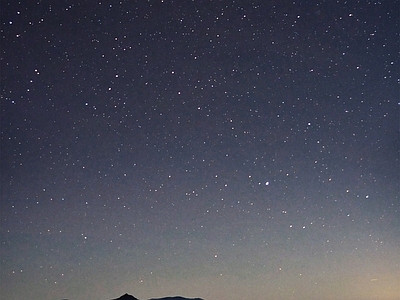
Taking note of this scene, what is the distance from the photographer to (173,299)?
9856 cm

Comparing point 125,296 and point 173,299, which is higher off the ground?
point 125,296

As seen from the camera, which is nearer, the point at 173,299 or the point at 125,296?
the point at 125,296

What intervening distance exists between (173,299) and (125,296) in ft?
134

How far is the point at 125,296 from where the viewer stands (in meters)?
64.6
